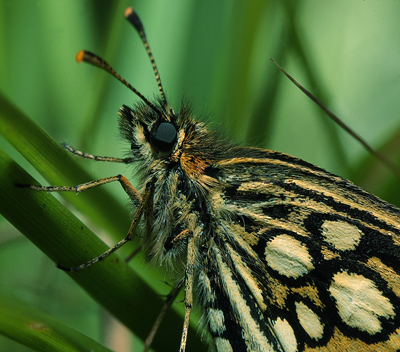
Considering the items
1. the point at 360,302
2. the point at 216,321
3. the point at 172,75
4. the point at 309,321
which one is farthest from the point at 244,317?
the point at 172,75

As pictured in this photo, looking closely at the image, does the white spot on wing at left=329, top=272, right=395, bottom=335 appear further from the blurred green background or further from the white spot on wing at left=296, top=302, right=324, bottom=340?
the blurred green background

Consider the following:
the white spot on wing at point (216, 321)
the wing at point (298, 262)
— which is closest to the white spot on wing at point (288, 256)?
the wing at point (298, 262)

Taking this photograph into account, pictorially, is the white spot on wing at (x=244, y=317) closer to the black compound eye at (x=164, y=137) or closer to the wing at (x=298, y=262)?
the wing at (x=298, y=262)

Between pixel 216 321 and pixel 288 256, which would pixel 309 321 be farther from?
pixel 216 321

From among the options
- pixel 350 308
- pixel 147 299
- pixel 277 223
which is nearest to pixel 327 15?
pixel 277 223

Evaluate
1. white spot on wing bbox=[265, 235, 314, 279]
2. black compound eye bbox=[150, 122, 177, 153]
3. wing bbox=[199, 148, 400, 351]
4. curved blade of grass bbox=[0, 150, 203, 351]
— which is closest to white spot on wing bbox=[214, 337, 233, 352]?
wing bbox=[199, 148, 400, 351]

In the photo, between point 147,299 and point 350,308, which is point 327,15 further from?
point 147,299
